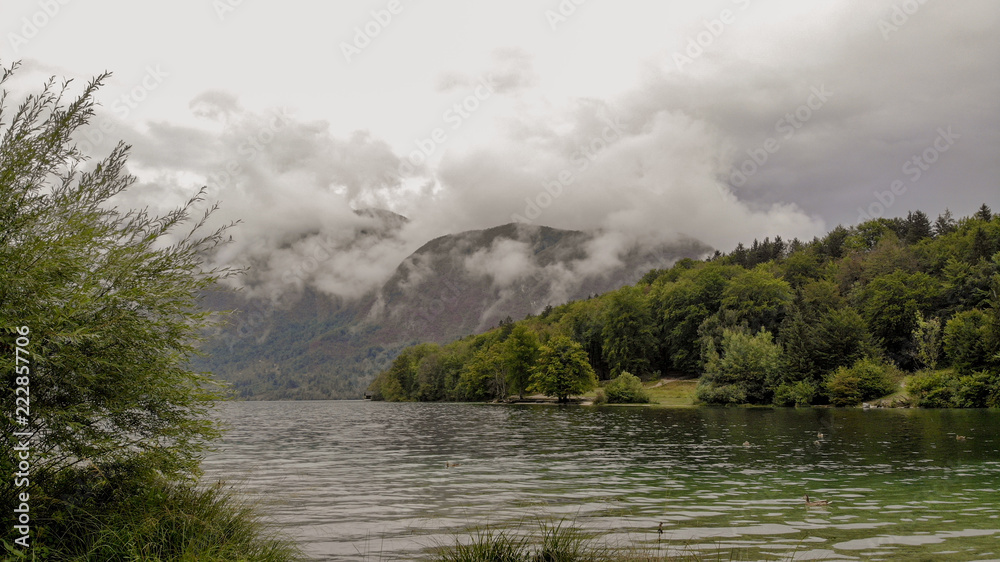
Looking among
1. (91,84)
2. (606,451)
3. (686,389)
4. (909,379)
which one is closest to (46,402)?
(91,84)

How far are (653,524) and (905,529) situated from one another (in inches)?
258

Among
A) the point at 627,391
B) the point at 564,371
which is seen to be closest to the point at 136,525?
the point at 627,391

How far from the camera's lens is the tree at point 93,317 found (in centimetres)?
980

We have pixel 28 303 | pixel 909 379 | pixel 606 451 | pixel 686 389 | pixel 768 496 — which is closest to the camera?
pixel 28 303

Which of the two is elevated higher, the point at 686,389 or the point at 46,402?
the point at 46,402

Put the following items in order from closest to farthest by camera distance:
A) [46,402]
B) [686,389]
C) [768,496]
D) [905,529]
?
[46,402], [905,529], [768,496], [686,389]

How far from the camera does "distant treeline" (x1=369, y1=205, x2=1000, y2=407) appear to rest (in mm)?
87625

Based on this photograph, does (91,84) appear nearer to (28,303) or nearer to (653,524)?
(28,303)

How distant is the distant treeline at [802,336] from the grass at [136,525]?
286ft

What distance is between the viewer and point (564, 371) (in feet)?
414

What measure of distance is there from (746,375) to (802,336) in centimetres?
1068

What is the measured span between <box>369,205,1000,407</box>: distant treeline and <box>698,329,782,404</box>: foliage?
0.20m

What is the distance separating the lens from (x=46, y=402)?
10445 mm

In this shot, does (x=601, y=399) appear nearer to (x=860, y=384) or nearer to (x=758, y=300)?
(x=758, y=300)
